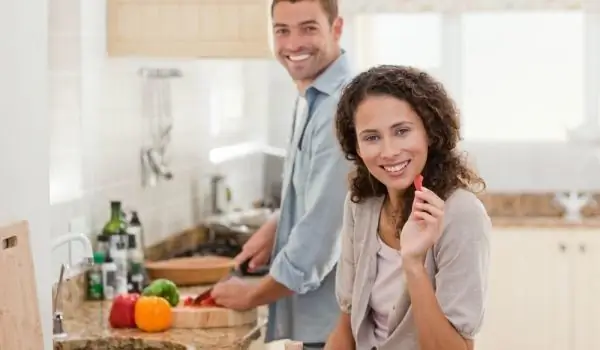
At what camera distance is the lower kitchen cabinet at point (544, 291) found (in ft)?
18.4

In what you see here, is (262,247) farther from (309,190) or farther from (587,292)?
(587,292)

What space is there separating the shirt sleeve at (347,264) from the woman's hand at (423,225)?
0.28m

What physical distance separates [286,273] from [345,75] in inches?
21.4

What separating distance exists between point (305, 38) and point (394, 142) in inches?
32.2

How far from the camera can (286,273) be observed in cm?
291

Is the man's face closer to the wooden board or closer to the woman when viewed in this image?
the woman

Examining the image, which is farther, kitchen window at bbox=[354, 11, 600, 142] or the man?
kitchen window at bbox=[354, 11, 600, 142]

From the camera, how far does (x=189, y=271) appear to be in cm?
391

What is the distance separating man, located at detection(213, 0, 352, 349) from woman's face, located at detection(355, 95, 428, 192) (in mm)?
598

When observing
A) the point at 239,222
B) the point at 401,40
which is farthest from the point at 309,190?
the point at 401,40

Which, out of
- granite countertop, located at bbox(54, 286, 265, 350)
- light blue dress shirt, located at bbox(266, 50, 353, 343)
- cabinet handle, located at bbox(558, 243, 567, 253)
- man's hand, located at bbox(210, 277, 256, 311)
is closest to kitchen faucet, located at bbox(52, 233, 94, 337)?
granite countertop, located at bbox(54, 286, 265, 350)

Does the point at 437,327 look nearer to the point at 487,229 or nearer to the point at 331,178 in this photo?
the point at 487,229

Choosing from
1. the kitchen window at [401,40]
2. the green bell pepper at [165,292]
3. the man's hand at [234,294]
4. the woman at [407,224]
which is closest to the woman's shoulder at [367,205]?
the woman at [407,224]

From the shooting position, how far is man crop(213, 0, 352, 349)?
9.50 feet
